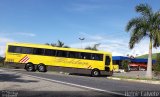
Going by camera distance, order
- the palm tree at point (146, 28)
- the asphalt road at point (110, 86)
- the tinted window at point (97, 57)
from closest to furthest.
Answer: the asphalt road at point (110, 86), the palm tree at point (146, 28), the tinted window at point (97, 57)

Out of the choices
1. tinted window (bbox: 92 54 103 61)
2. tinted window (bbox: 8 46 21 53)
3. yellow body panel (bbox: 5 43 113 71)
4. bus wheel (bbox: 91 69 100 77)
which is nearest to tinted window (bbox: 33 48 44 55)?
yellow body panel (bbox: 5 43 113 71)


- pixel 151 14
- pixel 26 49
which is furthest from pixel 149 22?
pixel 26 49

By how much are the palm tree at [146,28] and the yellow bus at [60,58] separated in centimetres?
497

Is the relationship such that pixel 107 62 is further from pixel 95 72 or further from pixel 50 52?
pixel 50 52

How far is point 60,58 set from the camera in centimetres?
3731

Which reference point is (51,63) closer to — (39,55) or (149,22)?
(39,55)

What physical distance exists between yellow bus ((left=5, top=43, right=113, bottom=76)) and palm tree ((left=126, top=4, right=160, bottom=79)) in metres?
4.97

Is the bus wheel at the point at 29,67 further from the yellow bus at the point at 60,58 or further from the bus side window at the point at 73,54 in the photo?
the bus side window at the point at 73,54

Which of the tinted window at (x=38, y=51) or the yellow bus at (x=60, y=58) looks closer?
the yellow bus at (x=60, y=58)

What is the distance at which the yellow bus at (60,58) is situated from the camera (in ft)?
122

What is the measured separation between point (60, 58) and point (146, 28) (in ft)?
34.4

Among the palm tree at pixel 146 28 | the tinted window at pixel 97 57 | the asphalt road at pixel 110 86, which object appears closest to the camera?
the asphalt road at pixel 110 86

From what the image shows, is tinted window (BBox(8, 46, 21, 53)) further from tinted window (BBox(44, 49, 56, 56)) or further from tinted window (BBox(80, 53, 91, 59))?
tinted window (BBox(80, 53, 91, 59))

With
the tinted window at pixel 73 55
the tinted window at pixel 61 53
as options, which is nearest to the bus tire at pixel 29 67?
the tinted window at pixel 61 53
